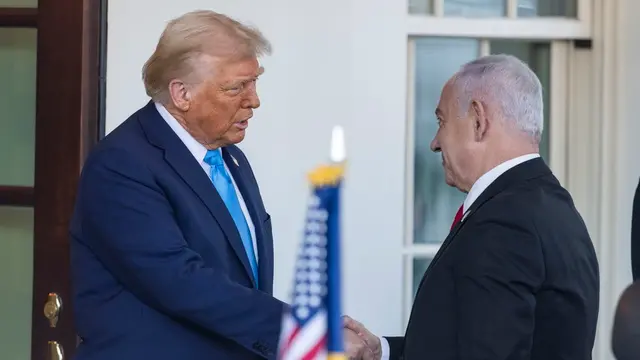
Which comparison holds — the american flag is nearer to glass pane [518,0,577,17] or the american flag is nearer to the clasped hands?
the clasped hands

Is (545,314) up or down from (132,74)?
down

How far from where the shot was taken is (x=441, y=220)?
4.26 meters

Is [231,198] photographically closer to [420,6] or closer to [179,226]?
[179,226]

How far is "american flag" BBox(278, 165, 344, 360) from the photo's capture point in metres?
1.51

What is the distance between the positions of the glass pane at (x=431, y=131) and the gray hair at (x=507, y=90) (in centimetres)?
163

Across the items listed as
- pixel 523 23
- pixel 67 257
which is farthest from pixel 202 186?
pixel 523 23

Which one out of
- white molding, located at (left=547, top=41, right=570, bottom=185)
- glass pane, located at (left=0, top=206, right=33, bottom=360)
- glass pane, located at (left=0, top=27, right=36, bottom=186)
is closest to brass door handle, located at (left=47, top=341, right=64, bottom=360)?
glass pane, located at (left=0, top=206, right=33, bottom=360)

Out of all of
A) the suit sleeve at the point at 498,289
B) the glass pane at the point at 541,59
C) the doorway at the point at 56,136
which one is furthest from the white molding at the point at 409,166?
the suit sleeve at the point at 498,289

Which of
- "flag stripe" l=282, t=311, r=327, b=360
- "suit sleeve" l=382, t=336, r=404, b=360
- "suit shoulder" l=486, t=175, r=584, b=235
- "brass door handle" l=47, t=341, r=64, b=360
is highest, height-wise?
"suit shoulder" l=486, t=175, r=584, b=235

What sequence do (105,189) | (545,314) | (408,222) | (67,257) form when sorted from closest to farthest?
(545,314), (105,189), (67,257), (408,222)

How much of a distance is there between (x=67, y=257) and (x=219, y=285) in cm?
117

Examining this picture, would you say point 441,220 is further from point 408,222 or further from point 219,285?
point 219,285

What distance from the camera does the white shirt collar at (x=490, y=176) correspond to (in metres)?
2.52

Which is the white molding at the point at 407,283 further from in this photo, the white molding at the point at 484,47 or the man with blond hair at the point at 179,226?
the man with blond hair at the point at 179,226
